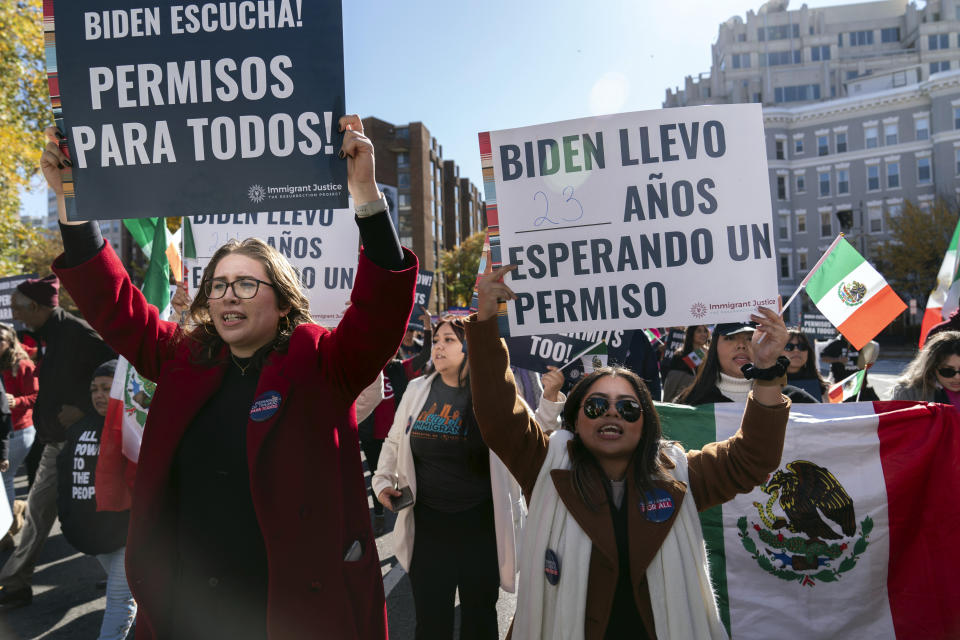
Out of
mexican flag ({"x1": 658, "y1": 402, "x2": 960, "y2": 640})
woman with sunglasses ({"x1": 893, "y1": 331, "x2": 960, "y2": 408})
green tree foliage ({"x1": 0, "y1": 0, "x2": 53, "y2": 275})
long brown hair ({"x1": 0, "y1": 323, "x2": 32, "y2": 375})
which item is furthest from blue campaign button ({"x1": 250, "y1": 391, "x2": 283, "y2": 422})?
green tree foliage ({"x1": 0, "y1": 0, "x2": 53, "y2": 275})

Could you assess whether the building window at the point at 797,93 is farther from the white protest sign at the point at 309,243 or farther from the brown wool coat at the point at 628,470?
the brown wool coat at the point at 628,470

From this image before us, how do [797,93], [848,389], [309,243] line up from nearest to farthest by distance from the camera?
[309,243] → [848,389] → [797,93]

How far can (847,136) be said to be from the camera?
1837 inches

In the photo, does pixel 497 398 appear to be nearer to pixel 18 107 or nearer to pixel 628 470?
pixel 628 470

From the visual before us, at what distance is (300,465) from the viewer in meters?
1.80

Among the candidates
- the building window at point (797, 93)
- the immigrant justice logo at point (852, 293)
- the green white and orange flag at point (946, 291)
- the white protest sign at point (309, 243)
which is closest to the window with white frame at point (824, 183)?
the building window at point (797, 93)

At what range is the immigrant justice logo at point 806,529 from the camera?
10.6 feet

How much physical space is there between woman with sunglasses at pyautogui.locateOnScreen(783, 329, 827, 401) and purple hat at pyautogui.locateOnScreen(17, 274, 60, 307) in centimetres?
616

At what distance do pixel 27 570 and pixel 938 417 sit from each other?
588cm

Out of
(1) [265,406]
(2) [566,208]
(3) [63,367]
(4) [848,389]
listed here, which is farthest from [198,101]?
(4) [848,389]

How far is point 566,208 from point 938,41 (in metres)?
Answer: 69.7

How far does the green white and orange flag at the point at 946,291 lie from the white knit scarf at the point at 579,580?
4.76 meters

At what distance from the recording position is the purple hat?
535 centimetres

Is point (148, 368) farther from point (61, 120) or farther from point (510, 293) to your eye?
point (510, 293)
